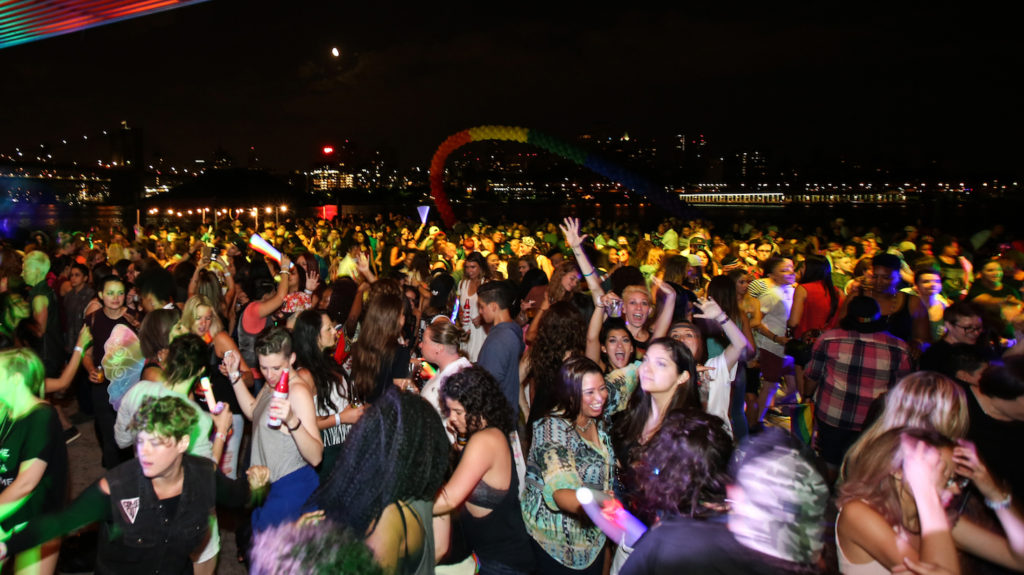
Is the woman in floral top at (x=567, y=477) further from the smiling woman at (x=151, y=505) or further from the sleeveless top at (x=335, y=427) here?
the smiling woman at (x=151, y=505)

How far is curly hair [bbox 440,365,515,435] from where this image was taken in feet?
9.31

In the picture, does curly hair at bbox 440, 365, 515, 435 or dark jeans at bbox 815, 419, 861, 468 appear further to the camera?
dark jeans at bbox 815, 419, 861, 468

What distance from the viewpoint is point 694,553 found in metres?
1.84

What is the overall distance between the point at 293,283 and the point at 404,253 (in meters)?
4.18

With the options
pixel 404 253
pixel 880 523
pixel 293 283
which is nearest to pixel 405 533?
pixel 880 523

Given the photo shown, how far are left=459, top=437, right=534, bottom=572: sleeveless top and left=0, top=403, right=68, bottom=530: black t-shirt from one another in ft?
6.56

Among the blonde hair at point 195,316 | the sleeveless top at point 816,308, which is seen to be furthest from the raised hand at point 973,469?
the sleeveless top at point 816,308

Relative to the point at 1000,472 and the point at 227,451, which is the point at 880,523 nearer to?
the point at 1000,472

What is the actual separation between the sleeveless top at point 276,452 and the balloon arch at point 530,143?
21983 mm

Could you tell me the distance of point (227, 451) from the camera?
3.94m

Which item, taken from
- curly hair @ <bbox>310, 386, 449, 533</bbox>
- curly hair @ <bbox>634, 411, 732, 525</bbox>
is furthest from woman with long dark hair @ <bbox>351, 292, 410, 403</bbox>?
curly hair @ <bbox>634, 411, 732, 525</bbox>

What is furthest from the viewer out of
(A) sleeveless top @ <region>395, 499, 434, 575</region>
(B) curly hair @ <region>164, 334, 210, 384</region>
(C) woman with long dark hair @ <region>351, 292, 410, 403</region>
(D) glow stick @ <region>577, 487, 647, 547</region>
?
(C) woman with long dark hair @ <region>351, 292, 410, 403</region>

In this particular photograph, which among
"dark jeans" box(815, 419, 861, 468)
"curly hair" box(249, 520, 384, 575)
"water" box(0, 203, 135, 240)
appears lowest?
"dark jeans" box(815, 419, 861, 468)

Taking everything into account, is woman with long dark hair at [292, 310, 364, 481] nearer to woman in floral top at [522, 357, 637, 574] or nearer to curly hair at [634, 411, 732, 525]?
woman in floral top at [522, 357, 637, 574]
